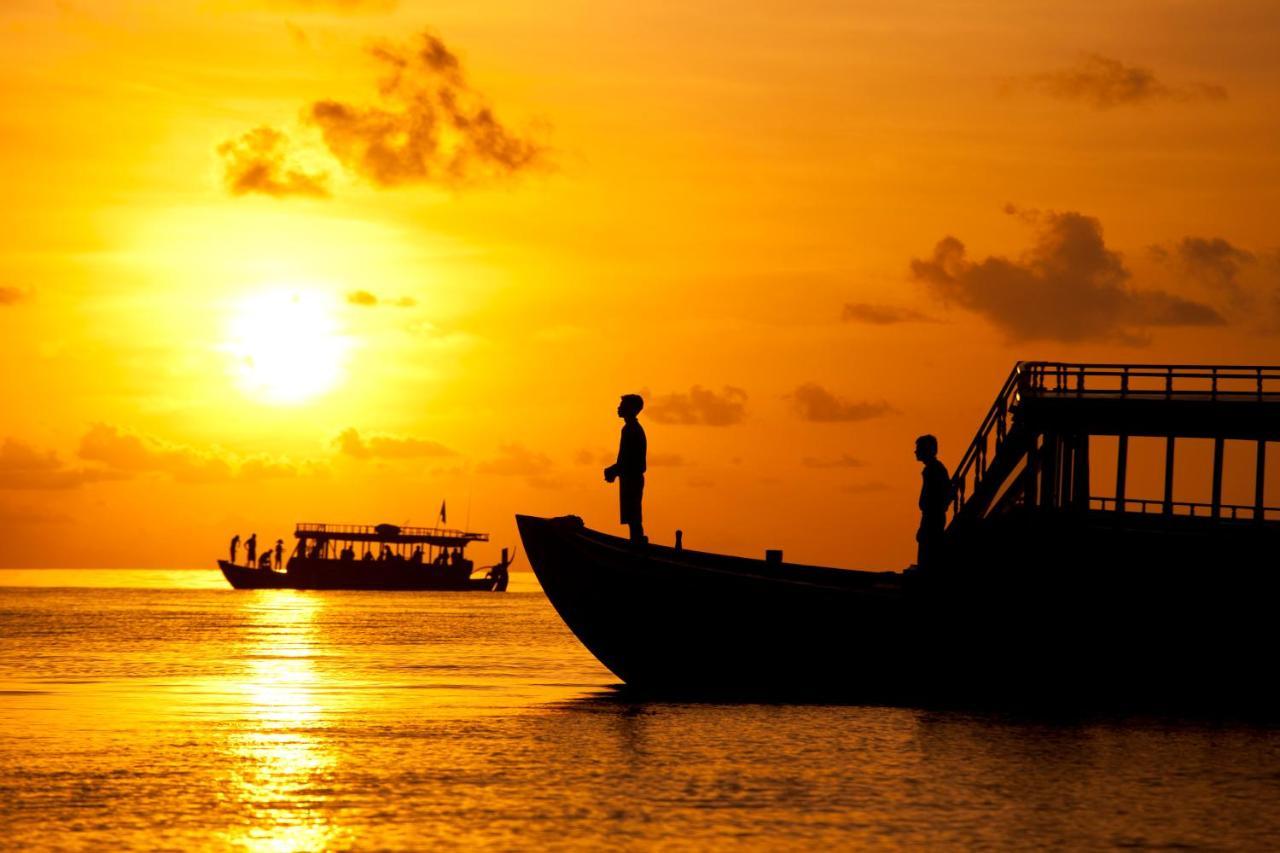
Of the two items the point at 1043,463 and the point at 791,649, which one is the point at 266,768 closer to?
the point at 791,649

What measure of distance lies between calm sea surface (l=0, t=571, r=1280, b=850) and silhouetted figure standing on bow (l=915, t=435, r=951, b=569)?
2.49m

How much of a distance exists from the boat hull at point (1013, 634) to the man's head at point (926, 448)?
2.72 m

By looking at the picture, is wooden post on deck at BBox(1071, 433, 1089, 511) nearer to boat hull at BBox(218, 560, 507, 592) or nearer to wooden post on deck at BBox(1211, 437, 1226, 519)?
wooden post on deck at BBox(1211, 437, 1226, 519)

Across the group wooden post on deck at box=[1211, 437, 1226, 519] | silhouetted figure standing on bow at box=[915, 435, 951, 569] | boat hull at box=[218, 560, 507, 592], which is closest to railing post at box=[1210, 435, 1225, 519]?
wooden post on deck at box=[1211, 437, 1226, 519]

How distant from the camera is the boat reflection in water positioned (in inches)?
646

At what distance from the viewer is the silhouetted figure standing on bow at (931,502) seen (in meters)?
27.1

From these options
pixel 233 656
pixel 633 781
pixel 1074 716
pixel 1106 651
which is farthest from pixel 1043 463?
pixel 233 656

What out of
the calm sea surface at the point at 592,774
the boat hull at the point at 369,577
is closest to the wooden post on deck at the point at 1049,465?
the calm sea surface at the point at 592,774

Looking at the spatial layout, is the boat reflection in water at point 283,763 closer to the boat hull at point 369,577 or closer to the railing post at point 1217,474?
the railing post at point 1217,474

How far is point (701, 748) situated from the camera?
22.9 metres

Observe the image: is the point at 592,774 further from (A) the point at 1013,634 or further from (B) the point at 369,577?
(B) the point at 369,577

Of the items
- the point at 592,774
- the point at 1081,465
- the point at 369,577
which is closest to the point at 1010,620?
the point at 1081,465

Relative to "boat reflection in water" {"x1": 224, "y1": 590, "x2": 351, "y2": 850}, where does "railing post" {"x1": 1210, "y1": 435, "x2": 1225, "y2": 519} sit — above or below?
above

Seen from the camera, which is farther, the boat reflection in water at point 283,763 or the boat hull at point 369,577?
the boat hull at point 369,577
